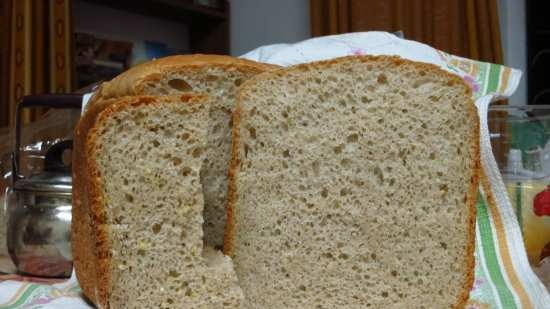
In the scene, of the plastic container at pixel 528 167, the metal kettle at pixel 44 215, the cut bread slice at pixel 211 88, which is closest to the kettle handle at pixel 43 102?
the metal kettle at pixel 44 215

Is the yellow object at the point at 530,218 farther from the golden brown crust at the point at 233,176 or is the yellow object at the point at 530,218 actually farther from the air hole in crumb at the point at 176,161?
the air hole in crumb at the point at 176,161

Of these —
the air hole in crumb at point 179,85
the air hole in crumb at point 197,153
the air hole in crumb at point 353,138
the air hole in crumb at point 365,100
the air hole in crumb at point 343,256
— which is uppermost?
the air hole in crumb at point 179,85

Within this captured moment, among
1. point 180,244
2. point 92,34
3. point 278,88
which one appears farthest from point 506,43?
point 180,244

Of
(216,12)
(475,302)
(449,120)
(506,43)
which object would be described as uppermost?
(216,12)

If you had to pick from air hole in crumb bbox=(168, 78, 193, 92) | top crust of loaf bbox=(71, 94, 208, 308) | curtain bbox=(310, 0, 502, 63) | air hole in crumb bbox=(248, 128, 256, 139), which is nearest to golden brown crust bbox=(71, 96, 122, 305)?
top crust of loaf bbox=(71, 94, 208, 308)

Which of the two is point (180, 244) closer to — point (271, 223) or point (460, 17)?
point (271, 223)

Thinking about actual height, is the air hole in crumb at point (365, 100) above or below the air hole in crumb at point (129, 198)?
above

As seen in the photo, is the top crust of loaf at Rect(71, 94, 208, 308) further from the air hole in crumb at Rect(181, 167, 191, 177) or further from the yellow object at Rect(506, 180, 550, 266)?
the yellow object at Rect(506, 180, 550, 266)
